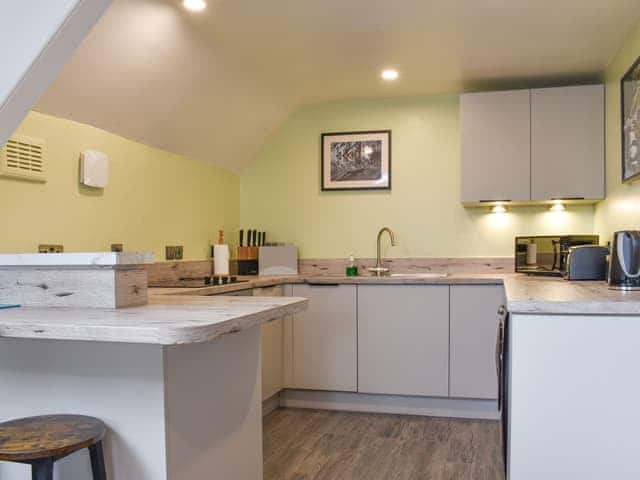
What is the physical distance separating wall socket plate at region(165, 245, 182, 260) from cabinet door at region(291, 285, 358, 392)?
2.88 ft

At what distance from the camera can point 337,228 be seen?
14.6 feet

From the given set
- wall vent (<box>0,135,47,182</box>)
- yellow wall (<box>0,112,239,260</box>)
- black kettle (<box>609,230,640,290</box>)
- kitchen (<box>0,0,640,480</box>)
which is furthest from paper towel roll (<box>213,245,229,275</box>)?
black kettle (<box>609,230,640,290</box>)

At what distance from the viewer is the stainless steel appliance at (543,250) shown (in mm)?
3631

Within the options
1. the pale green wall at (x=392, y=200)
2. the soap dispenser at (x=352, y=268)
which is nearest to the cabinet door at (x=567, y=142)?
the pale green wall at (x=392, y=200)

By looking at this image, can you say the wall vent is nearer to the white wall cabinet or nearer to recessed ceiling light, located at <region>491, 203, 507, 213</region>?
the white wall cabinet

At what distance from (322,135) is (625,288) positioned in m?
2.77

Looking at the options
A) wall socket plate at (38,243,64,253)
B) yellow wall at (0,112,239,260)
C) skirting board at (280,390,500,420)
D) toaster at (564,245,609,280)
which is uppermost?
Result: yellow wall at (0,112,239,260)

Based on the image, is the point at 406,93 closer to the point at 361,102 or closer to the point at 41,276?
the point at 361,102

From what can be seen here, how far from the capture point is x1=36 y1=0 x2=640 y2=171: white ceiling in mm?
2648

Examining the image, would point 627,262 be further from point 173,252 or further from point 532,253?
point 173,252

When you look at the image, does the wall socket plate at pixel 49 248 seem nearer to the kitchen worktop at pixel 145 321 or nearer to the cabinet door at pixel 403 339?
the kitchen worktop at pixel 145 321

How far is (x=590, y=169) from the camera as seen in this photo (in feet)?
12.1

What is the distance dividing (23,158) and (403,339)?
2.43 m

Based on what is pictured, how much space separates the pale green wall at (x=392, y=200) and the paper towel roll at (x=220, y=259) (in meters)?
0.81
